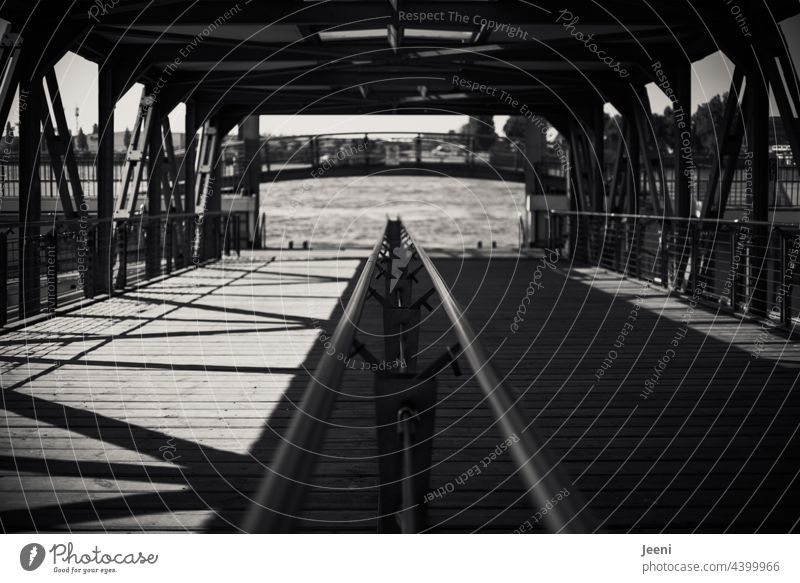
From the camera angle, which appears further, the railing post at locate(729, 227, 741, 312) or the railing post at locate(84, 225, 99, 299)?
the railing post at locate(84, 225, 99, 299)

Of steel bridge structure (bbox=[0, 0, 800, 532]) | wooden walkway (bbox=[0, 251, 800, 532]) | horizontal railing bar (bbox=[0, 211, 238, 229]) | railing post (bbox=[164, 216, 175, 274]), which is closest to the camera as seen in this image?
steel bridge structure (bbox=[0, 0, 800, 532])

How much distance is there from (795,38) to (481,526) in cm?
644

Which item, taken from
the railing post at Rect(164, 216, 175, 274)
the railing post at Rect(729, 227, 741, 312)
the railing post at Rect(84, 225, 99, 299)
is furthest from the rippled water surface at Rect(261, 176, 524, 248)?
the railing post at Rect(729, 227, 741, 312)

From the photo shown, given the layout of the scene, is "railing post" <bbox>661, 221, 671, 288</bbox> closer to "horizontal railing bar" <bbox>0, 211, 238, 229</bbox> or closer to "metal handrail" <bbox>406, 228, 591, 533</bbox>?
"horizontal railing bar" <bbox>0, 211, 238, 229</bbox>

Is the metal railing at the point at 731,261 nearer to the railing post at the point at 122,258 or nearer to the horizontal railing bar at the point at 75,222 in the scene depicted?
the horizontal railing bar at the point at 75,222

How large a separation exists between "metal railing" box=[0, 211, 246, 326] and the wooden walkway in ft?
1.60

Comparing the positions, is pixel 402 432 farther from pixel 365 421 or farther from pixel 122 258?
pixel 122 258

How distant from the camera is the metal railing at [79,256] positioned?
8523 mm

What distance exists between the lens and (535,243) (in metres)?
23.6

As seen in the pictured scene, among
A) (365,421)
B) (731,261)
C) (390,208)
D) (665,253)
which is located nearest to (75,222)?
(365,421)

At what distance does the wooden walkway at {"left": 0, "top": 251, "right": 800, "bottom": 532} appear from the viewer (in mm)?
3502

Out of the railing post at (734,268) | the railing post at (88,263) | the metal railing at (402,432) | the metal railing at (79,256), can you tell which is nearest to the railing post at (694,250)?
the railing post at (734,268)
